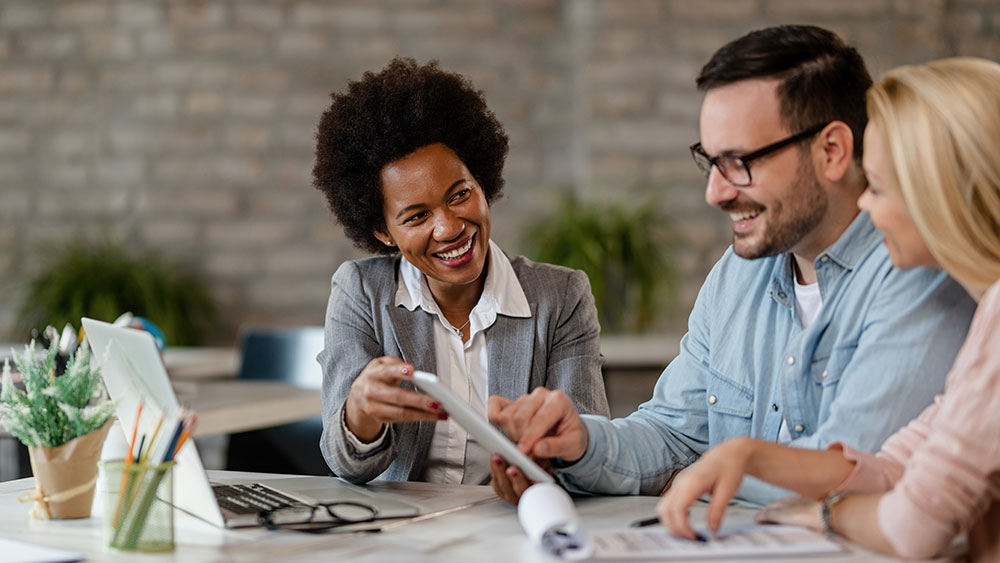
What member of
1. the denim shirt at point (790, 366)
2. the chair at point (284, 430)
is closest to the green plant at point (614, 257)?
the chair at point (284, 430)

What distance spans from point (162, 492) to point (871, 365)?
0.88 metres

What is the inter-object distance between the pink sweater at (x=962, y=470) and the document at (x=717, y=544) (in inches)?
3.2

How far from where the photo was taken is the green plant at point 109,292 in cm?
470

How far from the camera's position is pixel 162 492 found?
116 centimetres

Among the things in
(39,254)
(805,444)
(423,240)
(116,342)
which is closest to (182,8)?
(39,254)

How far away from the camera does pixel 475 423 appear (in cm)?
120

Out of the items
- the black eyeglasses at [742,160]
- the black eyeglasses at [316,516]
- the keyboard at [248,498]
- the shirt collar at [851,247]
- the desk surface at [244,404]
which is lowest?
the desk surface at [244,404]

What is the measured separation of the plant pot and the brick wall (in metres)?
3.75

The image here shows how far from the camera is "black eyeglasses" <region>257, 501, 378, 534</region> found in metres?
1.27

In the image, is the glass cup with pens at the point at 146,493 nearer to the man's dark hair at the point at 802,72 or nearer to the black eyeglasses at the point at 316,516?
the black eyeglasses at the point at 316,516

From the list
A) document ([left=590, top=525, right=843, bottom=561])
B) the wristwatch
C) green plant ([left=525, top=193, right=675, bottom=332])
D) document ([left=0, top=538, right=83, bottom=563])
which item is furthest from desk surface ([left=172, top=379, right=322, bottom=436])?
green plant ([left=525, top=193, right=675, bottom=332])

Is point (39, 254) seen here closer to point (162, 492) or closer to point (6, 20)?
point (6, 20)

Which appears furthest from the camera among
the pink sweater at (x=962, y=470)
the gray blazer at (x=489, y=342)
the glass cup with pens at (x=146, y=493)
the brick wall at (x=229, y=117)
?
the brick wall at (x=229, y=117)

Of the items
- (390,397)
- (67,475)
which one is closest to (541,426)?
(390,397)
